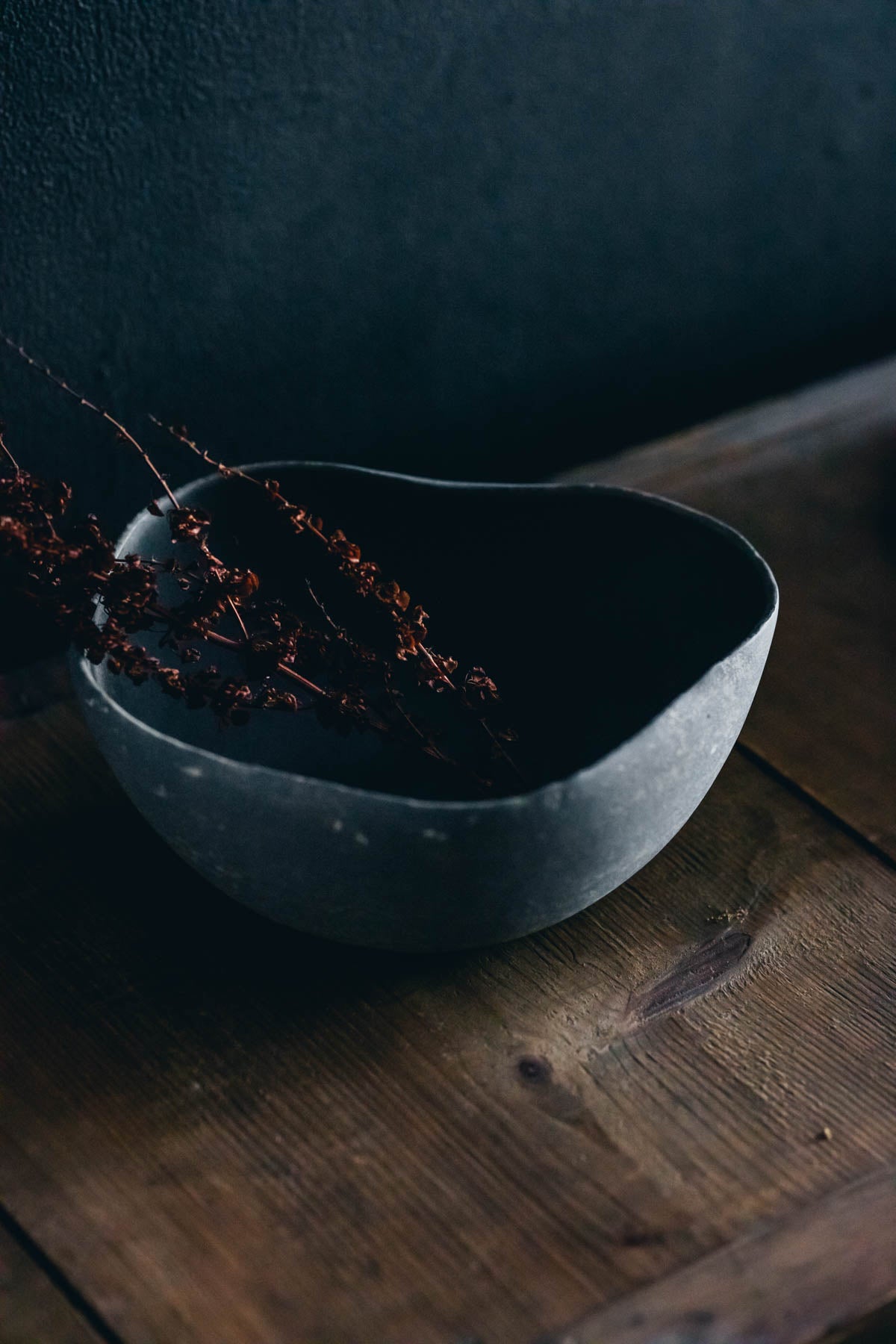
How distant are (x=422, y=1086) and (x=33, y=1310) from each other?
0.66 ft

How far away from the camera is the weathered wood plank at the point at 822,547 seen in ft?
3.07

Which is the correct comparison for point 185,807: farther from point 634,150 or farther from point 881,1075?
point 634,150

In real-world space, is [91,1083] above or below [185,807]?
below

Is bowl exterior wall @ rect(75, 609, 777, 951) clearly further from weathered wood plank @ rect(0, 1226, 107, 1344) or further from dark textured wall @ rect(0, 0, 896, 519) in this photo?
dark textured wall @ rect(0, 0, 896, 519)

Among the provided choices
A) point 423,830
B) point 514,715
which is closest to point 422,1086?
point 423,830

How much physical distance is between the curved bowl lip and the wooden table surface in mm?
102

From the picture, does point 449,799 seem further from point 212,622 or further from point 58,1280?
point 58,1280

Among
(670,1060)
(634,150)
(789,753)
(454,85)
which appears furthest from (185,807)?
(634,150)

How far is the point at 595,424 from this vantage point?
1.23 m

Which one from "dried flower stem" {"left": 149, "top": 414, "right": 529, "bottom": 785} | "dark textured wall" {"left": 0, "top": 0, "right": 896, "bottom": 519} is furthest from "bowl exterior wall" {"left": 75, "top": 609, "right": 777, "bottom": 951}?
"dark textured wall" {"left": 0, "top": 0, "right": 896, "bottom": 519}

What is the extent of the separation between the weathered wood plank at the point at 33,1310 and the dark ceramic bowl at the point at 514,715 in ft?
0.63

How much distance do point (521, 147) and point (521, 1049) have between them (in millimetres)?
651

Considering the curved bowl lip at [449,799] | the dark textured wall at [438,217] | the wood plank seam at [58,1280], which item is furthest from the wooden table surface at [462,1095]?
the dark textured wall at [438,217]

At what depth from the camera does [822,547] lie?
111 centimetres
